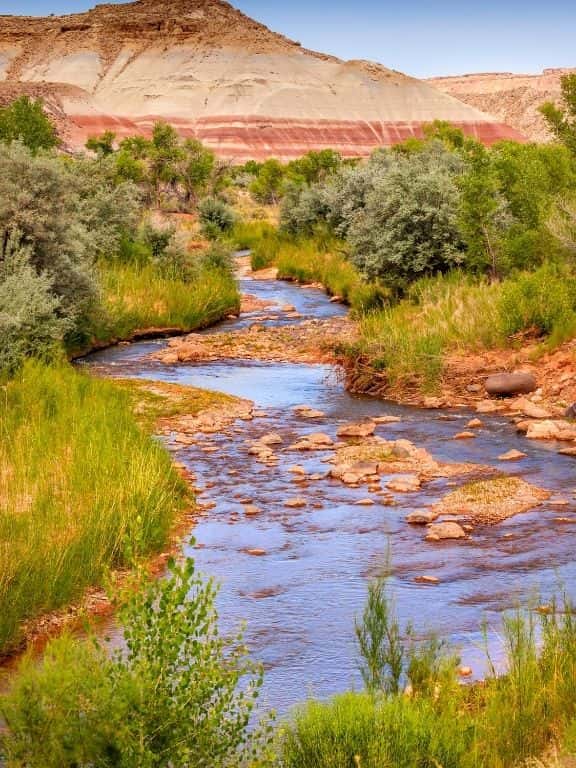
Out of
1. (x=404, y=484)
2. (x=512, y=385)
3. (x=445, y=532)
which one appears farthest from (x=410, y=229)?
(x=445, y=532)

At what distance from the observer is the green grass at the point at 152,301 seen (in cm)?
2233

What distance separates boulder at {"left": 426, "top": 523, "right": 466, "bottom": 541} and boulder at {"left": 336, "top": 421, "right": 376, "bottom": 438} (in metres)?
4.07

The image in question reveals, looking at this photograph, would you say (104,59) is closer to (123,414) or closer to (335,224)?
(335,224)

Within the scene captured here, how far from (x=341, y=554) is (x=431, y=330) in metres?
9.14

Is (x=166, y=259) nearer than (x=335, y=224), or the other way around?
(x=166, y=259)

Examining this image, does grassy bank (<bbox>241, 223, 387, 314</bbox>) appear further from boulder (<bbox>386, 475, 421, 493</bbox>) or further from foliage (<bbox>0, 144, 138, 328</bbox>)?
boulder (<bbox>386, 475, 421, 493</bbox>)

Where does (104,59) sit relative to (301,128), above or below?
above

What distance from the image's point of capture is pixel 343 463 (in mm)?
12914

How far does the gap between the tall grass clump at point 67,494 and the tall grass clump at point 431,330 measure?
5.36 metres

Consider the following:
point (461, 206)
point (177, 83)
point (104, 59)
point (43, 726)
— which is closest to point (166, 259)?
point (461, 206)

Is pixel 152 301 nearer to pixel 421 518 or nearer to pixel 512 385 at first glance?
pixel 512 385

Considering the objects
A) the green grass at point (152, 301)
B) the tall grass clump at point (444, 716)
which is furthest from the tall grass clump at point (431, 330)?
the tall grass clump at point (444, 716)

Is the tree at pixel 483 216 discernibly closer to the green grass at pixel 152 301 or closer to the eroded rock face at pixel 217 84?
the green grass at pixel 152 301

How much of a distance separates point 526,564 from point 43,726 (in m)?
5.38
